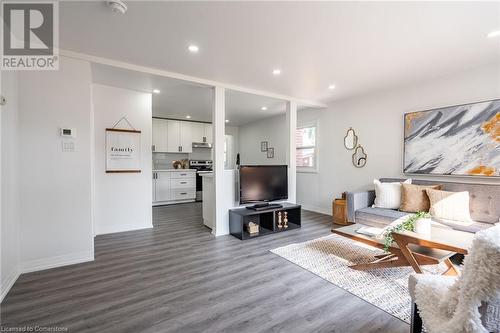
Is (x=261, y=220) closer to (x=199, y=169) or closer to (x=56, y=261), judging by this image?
(x=56, y=261)

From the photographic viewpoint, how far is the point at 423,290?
1.24 meters

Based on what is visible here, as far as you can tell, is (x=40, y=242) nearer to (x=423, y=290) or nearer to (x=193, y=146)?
(x=423, y=290)

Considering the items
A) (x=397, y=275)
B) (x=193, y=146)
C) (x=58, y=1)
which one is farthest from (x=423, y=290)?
(x=193, y=146)

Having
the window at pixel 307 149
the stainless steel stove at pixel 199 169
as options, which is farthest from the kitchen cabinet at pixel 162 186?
the window at pixel 307 149

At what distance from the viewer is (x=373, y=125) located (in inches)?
169

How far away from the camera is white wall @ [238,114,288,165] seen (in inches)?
245

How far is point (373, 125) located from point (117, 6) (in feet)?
13.8

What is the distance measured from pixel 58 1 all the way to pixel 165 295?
2573 millimetres

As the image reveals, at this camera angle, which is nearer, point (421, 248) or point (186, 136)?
point (421, 248)

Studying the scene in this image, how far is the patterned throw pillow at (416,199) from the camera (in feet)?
10.6

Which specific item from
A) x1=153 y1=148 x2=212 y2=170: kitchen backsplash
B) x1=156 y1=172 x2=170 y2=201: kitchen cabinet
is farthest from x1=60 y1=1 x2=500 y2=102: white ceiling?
x1=153 y1=148 x2=212 y2=170: kitchen backsplash

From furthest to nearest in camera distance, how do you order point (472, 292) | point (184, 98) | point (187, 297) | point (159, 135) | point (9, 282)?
point (159, 135)
point (184, 98)
point (9, 282)
point (187, 297)
point (472, 292)

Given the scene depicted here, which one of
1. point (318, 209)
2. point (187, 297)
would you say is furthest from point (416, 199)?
point (187, 297)

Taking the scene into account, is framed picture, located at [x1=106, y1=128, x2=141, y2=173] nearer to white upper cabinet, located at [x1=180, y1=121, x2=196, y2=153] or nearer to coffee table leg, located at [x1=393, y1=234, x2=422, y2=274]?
white upper cabinet, located at [x1=180, y1=121, x2=196, y2=153]
